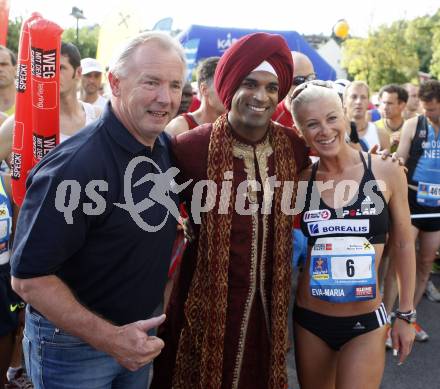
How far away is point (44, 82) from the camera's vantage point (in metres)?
2.02

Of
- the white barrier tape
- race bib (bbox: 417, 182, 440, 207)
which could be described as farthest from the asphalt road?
race bib (bbox: 417, 182, 440, 207)

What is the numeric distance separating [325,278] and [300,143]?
677 millimetres

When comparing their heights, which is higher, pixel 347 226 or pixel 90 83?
pixel 90 83

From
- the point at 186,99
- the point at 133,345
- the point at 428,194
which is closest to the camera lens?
the point at 133,345

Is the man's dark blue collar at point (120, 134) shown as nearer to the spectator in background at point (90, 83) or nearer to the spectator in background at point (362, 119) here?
the spectator in background at point (362, 119)

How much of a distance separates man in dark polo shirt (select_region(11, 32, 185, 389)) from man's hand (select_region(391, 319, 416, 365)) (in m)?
1.21

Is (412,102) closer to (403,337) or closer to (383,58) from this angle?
(403,337)

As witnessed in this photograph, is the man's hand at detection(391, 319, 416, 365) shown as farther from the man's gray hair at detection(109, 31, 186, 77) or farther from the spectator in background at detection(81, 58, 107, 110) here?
the spectator in background at detection(81, 58, 107, 110)

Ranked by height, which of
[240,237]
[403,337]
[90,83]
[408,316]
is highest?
[90,83]

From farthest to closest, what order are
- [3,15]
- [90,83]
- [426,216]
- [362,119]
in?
[90,83] → [362,119] → [426,216] → [3,15]

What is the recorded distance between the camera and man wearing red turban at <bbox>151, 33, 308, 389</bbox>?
6.84 ft

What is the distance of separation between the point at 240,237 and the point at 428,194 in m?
2.82

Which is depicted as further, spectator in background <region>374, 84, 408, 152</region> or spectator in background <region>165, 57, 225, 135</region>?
spectator in background <region>374, 84, 408, 152</region>

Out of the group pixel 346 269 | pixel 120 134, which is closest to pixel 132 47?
pixel 120 134
